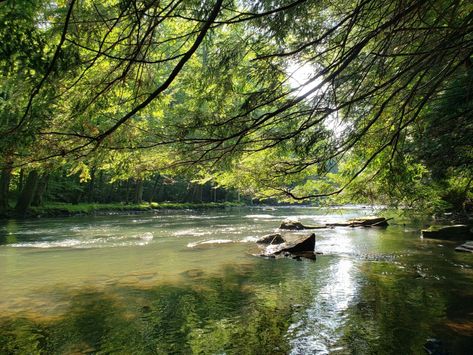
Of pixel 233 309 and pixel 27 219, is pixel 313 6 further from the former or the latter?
pixel 27 219

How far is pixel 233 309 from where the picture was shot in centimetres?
704

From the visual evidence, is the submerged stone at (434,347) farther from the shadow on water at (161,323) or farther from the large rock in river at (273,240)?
the large rock in river at (273,240)

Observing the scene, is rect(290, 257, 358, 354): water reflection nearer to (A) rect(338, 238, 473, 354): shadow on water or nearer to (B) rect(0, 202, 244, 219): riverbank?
(A) rect(338, 238, 473, 354): shadow on water

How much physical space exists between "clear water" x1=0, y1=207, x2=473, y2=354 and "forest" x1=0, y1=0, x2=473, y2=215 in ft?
7.48

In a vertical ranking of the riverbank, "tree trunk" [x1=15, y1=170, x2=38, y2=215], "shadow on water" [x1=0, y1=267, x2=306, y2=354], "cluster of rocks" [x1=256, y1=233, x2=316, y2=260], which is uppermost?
"tree trunk" [x1=15, y1=170, x2=38, y2=215]

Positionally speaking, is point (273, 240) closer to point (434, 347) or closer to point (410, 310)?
point (410, 310)

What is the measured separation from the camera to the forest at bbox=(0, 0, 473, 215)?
11.9ft

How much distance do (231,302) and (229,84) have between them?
4.47m

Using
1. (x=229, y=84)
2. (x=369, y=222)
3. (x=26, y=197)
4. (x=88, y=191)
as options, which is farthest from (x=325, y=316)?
(x=88, y=191)

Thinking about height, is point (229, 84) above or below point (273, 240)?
above

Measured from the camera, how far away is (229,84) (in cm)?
522

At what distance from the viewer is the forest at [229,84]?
362cm

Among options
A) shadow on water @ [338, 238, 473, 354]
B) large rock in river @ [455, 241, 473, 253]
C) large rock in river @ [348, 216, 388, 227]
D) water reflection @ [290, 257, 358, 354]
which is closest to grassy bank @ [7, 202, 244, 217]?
large rock in river @ [348, 216, 388, 227]

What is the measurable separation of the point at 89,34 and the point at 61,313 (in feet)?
17.3
